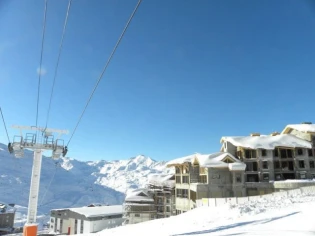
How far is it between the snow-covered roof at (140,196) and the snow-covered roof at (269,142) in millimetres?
30042

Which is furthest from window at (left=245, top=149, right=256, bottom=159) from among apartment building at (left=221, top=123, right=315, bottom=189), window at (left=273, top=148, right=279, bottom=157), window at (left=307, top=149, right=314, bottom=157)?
window at (left=307, top=149, right=314, bottom=157)

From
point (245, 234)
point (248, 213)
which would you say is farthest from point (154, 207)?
point (245, 234)

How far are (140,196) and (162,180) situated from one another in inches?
314

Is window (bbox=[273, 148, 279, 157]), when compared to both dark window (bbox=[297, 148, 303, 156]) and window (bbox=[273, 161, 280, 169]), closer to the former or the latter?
window (bbox=[273, 161, 280, 169])

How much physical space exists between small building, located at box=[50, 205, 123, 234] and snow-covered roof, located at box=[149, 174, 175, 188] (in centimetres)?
1851

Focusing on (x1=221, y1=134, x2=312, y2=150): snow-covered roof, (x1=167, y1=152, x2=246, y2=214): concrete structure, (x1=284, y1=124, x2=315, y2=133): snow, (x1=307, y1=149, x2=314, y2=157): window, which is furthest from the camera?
(x1=284, y1=124, x2=315, y2=133): snow

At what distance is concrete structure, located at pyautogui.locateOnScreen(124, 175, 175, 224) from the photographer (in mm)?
70938

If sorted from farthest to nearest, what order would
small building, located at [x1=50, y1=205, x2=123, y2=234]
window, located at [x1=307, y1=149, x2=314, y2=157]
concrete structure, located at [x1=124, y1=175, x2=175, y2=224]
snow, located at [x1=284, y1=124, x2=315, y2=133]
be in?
small building, located at [x1=50, y1=205, x2=123, y2=234] < concrete structure, located at [x1=124, y1=175, x2=175, y2=224] < snow, located at [x1=284, y1=124, x2=315, y2=133] < window, located at [x1=307, y1=149, x2=314, y2=157]

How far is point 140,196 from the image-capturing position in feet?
247

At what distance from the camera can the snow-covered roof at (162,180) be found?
73.4 meters

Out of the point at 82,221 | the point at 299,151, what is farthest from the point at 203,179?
the point at 82,221

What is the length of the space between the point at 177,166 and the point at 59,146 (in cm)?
4329

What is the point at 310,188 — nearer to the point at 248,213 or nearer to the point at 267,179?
the point at 248,213

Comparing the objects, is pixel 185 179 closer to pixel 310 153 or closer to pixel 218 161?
pixel 218 161
